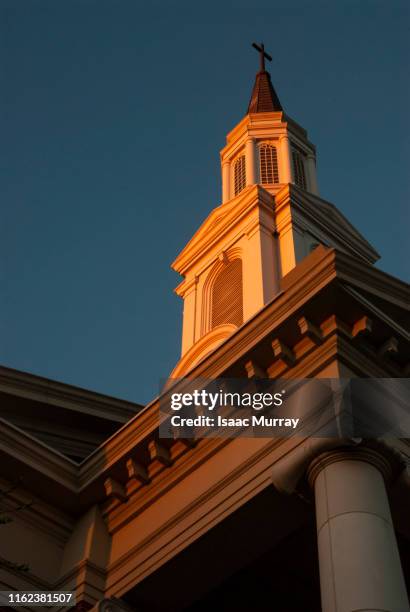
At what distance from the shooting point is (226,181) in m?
34.4

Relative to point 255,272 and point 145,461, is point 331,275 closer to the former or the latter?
point 145,461

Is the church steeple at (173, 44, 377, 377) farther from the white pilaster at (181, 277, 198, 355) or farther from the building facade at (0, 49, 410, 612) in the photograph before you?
the building facade at (0, 49, 410, 612)

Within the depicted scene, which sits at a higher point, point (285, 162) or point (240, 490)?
point (285, 162)

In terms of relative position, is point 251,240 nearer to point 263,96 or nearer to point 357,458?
point 263,96

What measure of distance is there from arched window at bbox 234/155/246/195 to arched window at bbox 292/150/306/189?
1.84m

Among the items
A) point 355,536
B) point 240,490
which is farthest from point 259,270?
point 355,536

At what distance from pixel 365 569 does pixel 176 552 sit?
3.68m

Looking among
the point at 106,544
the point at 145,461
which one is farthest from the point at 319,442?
the point at 106,544

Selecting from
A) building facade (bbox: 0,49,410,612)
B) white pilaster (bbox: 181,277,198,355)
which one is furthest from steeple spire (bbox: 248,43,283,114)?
building facade (bbox: 0,49,410,612)

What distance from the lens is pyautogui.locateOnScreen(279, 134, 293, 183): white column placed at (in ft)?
107

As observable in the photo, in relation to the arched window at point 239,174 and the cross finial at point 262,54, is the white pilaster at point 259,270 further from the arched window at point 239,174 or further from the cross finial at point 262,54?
the cross finial at point 262,54

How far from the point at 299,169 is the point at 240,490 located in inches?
917

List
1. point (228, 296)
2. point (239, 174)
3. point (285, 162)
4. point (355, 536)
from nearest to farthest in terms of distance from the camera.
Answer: point (355, 536), point (228, 296), point (285, 162), point (239, 174)

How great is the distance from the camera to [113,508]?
15.0 meters
